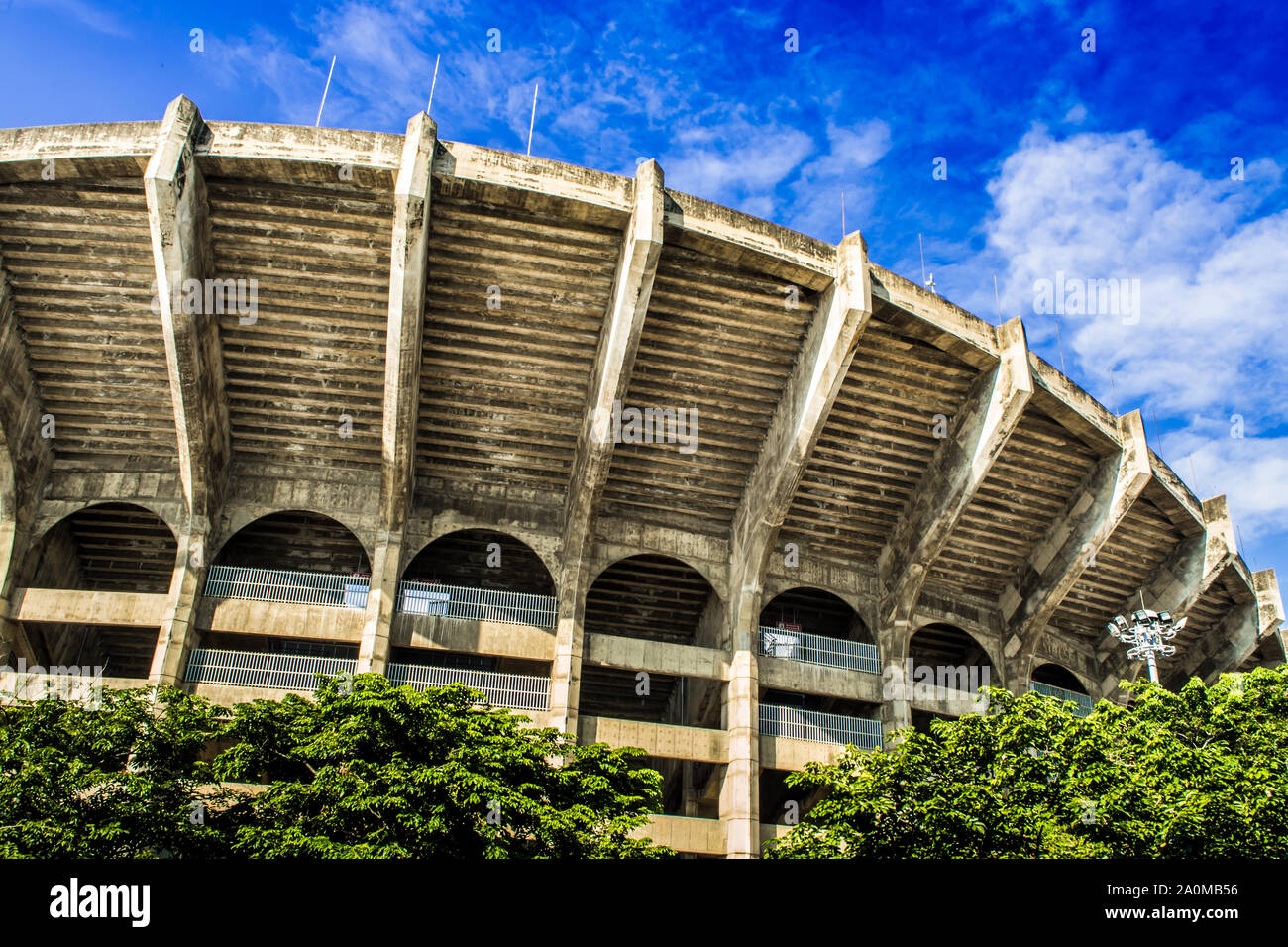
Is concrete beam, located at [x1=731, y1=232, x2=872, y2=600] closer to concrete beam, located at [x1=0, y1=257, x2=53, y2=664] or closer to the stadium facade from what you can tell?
the stadium facade

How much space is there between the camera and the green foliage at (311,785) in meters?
11.7

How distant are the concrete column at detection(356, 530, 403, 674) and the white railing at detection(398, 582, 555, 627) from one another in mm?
448

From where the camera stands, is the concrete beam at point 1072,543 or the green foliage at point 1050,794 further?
the concrete beam at point 1072,543

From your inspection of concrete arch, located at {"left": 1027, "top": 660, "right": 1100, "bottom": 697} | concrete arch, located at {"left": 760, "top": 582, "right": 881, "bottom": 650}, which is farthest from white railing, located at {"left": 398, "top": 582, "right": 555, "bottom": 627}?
concrete arch, located at {"left": 1027, "top": 660, "right": 1100, "bottom": 697}

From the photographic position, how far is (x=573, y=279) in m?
21.6

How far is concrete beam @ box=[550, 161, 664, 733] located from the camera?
19.9 metres

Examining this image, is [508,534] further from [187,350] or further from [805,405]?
[187,350]

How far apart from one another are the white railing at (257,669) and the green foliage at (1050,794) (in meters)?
12.1

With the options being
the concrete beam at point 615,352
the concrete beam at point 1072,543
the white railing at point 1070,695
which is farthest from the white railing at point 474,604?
the white railing at point 1070,695

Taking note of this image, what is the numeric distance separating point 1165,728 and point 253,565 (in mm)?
21727

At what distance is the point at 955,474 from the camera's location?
23.9 m

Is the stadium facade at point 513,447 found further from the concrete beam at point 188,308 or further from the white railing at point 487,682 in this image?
the white railing at point 487,682
